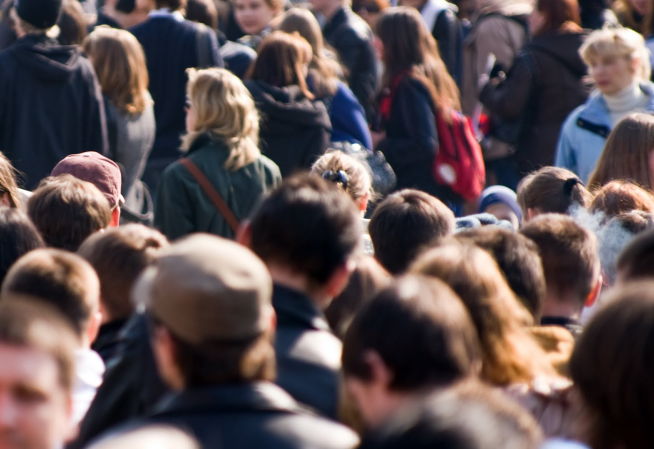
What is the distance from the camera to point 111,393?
2697mm

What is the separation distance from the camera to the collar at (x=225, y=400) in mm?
2117

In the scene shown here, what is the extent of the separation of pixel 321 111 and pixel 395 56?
0.90m

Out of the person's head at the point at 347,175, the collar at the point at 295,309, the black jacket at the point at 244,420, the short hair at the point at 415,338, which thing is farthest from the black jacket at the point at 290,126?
the black jacket at the point at 244,420

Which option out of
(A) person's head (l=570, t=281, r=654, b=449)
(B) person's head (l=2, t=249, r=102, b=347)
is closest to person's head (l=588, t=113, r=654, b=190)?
(B) person's head (l=2, t=249, r=102, b=347)

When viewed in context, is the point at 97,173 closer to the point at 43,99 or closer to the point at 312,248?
the point at 43,99

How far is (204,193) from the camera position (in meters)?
5.53

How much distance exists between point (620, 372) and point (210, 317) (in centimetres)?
79

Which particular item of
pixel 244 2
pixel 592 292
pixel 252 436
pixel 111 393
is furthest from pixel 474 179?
pixel 252 436

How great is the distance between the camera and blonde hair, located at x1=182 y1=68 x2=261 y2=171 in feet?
18.4

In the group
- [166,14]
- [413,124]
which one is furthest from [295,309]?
[166,14]

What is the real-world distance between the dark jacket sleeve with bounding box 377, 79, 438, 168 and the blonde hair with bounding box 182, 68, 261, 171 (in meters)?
1.76

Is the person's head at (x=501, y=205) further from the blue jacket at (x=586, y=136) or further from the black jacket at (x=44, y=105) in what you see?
the black jacket at (x=44, y=105)

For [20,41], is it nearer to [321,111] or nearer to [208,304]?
[321,111]

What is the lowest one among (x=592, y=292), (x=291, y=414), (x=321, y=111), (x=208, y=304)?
(x=321, y=111)
